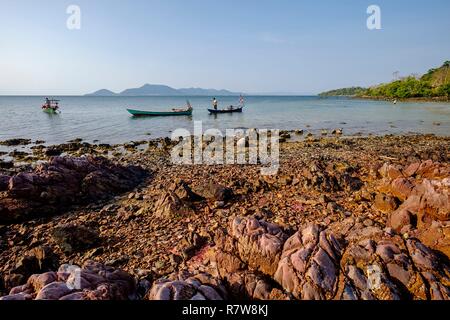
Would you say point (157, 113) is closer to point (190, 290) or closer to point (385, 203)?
point (385, 203)

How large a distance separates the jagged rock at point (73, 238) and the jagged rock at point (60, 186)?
3856 mm

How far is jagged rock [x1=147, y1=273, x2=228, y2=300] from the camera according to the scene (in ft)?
19.5

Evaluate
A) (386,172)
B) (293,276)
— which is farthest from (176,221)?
(386,172)

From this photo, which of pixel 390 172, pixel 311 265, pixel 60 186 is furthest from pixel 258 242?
pixel 60 186

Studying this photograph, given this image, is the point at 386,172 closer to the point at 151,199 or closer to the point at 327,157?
the point at 327,157

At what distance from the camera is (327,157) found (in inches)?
871

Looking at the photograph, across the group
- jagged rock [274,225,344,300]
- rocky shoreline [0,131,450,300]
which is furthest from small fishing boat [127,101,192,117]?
jagged rock [274,225,344,300]

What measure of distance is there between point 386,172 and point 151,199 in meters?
12.3

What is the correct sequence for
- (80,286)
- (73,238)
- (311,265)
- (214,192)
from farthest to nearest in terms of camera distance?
(214,192)
(73,238)
(311,265)
(80,286)

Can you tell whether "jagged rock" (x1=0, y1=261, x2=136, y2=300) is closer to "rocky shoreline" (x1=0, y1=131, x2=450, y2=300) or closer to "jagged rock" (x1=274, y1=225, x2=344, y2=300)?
"rocky shoreline" (x1=0, y1=131, x2=450, y2=300)

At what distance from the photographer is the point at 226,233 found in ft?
29.4

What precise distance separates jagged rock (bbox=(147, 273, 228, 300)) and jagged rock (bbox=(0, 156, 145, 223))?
992 centimetres

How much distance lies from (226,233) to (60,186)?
10.4 m

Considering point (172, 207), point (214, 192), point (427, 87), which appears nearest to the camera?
point (172, 207)
